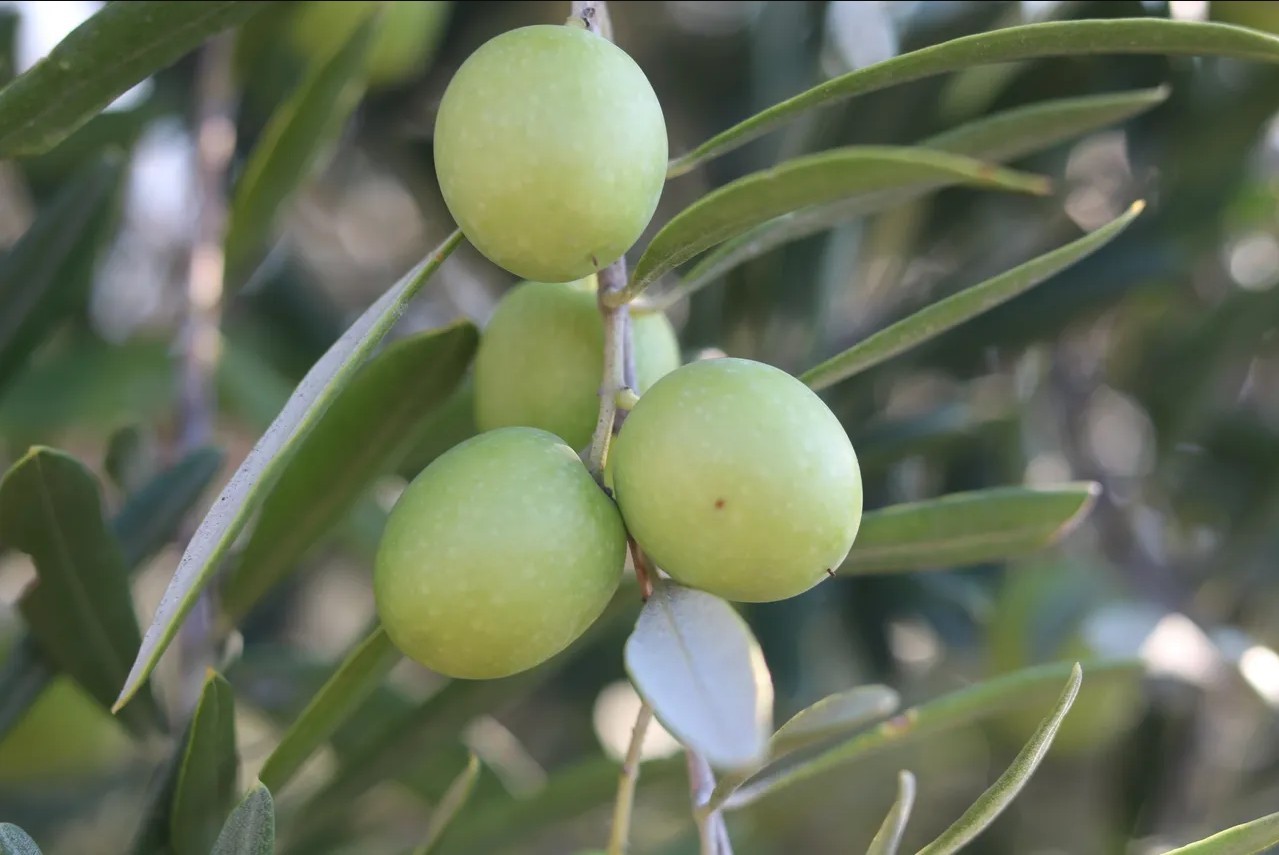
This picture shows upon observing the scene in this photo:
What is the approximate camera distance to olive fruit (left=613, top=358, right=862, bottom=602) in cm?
54

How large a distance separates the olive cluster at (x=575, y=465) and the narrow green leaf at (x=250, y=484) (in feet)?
0.27

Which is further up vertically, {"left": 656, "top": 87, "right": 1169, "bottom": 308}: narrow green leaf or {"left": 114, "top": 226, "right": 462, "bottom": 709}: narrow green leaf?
{"left": 114, "top": 226, "right": 462, "bottom": 709}: narrow green leaf

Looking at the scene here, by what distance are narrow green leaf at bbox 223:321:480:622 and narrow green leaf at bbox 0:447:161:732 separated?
0.12 meters

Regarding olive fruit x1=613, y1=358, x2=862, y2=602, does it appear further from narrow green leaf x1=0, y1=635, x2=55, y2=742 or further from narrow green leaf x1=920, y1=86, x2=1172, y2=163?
narrow green leaf x1=0, y1=635, x2=55, y2=742

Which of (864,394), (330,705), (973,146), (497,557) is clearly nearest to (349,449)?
(330,705)

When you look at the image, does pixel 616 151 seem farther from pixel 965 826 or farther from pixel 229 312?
pixel 229 312

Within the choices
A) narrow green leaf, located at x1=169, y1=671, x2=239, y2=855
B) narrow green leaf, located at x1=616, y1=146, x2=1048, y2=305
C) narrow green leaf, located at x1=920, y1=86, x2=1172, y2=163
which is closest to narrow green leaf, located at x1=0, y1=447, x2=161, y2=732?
narrow green leaf, located at x1=169, y1=671, x2=239, y2=855

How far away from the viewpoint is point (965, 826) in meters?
0.59

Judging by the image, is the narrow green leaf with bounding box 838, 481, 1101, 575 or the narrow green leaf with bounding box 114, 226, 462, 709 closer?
the narrow green leaf with bounding box 114, 226, 462, 709

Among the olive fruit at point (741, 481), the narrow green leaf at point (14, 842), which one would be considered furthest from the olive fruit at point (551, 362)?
the narrow green leaf at point (14, 842)

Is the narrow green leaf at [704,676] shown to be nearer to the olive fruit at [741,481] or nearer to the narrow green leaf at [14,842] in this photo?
the olive fruit at [741,481]

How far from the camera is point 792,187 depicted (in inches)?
22.9

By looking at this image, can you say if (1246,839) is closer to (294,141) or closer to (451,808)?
(451,808)

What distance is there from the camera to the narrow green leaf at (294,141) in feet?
3.20
